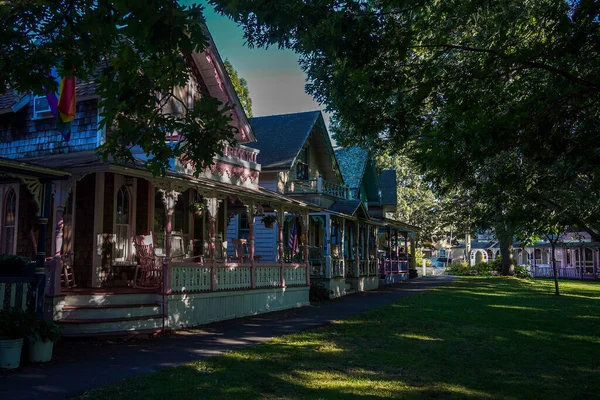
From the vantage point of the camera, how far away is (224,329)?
12.8 meters

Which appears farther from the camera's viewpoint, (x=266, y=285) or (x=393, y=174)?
(x=393, y=174)

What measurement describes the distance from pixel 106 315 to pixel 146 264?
274 cm

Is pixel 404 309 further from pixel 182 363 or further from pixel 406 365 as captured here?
pixel 182 363

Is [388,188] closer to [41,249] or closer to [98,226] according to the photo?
[98,226]

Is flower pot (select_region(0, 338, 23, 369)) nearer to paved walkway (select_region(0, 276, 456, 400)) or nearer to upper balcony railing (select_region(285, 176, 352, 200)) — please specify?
paved walkway (select_region(0, 276, 456, 400))

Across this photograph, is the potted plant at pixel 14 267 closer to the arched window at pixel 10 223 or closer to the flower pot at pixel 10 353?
the flower pot at pixel 10 353

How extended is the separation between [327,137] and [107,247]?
50.2ft

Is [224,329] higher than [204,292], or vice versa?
[204,292]

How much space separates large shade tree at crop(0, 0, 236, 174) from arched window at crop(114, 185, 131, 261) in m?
6.41

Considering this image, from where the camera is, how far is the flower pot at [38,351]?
8.57 meters

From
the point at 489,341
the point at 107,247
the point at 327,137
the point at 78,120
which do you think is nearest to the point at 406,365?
the point at 489,341

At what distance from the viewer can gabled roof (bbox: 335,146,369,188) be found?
31812 millimetres

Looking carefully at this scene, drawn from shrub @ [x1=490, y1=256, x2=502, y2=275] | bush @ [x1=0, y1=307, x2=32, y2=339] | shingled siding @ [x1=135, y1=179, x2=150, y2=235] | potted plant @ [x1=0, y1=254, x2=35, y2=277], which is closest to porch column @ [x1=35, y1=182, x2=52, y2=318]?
potted plant @ [x1=0, y1=254, x2=35, y2=277]

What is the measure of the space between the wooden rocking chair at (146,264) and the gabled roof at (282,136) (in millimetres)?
9766
